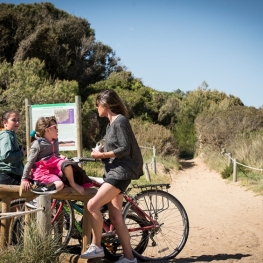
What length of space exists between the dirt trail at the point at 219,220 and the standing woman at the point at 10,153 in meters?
2.16

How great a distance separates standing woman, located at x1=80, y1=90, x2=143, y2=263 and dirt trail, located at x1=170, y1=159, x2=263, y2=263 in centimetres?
133

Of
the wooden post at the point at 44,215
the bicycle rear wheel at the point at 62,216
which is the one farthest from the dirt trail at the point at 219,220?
the wooden post at the point at 44,215

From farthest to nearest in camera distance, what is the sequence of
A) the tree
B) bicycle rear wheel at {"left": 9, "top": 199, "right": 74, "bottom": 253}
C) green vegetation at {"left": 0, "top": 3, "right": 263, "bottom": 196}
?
the tree
green vegetation at {"left": 0, "top": 3, "right": 263, "bottom": 196}
bicycle rear wheel at {"left": 9, "top": 199, "right": 74, "bottom": 253}

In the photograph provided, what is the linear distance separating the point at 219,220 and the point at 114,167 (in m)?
4.65

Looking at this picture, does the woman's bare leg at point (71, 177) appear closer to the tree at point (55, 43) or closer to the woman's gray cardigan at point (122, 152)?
the woman's gray cardigan at point (122, 152)

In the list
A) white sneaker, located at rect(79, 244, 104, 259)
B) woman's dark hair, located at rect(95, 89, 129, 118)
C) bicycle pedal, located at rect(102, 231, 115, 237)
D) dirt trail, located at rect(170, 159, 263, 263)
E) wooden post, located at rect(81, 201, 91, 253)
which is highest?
woman's dark hair, located at rect(95, 89, 129, 118)

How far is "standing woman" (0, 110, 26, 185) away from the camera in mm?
4988

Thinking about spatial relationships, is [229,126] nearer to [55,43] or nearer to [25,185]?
[55,43]

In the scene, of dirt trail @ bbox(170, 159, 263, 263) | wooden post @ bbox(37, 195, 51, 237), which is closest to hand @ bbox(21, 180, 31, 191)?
wooden post @ bbox(37, 195, 51, 237)

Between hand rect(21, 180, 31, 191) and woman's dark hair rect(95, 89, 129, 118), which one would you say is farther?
woman's dark hair rect(95, 89, 129, 118)

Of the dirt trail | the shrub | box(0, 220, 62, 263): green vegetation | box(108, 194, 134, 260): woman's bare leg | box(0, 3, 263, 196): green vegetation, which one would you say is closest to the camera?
box(0, 220, 62, 263): green vegetation

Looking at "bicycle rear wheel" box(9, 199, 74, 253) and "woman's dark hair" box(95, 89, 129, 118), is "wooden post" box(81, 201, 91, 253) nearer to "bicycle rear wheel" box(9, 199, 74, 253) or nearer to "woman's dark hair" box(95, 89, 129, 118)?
"bicycle rear wheel" box(9, 199, 74, 253)

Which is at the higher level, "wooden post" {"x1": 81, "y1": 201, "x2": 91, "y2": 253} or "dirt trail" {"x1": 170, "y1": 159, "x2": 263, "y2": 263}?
"wooden post" {"x1": 81, "y1": 201, "x2": 91, "y2": 253}

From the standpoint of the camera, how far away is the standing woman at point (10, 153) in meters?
4.99
